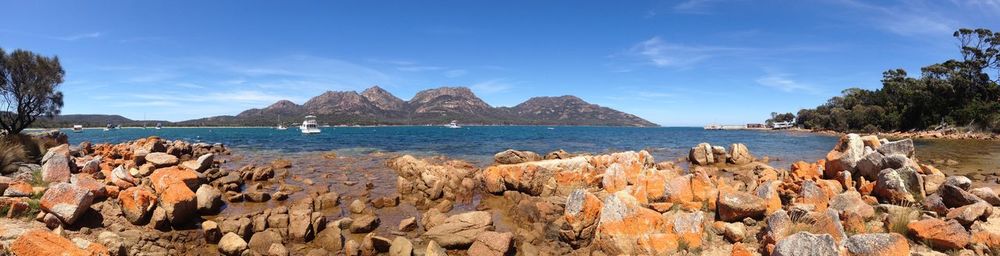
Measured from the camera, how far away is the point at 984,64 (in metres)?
64.9

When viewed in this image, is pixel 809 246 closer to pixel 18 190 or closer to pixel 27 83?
pixel 18 190

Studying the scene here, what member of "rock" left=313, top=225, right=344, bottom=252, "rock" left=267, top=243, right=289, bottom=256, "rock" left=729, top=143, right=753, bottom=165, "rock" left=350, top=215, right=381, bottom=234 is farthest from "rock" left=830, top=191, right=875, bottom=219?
"rock" left=729, top=143, right=753, bottom=165

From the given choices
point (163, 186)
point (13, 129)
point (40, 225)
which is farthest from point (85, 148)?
point (40, 225)

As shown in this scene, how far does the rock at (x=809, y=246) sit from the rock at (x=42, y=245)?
1103 cm

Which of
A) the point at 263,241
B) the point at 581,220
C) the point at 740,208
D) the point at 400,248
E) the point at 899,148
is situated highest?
the point at 899,148

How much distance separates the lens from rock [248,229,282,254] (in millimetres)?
9469

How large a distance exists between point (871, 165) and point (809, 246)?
34.2 feet

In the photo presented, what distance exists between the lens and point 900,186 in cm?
1155

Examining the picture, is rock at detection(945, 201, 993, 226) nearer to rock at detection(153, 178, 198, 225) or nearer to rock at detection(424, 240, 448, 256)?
rock at detection(424, 240, 448, 256)

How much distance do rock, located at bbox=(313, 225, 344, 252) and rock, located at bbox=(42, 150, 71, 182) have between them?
29.8 feet

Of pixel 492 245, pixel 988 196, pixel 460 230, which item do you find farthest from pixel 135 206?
pixel 988 196

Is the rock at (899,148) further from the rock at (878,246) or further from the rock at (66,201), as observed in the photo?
the rock at (66,201)

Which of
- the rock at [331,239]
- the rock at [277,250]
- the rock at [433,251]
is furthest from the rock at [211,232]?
the rock at [433,251]

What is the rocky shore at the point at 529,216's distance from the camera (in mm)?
7867
